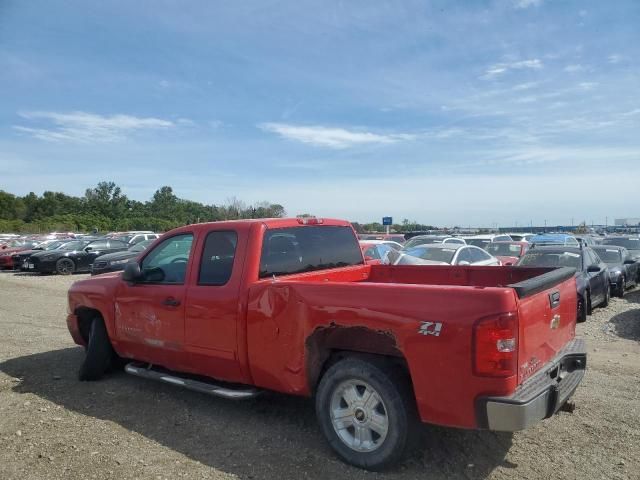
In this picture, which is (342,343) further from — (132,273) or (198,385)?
(132,273)

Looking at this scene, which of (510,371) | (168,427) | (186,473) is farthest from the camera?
(168,427)

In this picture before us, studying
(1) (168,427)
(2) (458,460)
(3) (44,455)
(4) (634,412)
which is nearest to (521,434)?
(2) (458,460)

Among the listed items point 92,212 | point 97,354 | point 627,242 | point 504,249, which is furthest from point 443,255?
point 92,212

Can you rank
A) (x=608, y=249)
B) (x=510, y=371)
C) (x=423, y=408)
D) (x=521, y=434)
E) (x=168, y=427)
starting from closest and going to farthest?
(x=510, y=371) < (x=423, y=408) < (x=521, y=434) < (x=168, y=427) < (x=608, y=249)

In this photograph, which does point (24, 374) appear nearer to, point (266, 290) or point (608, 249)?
point (266, 290)

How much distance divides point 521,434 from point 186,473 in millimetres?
2702

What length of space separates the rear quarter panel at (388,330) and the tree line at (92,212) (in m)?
61.1

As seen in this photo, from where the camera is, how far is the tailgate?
3.34 meters

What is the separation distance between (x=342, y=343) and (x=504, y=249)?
50.5 ft

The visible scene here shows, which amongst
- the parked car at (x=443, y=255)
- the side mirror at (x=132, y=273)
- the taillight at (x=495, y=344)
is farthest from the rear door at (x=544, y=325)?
the parked car at (x=443, y=255)

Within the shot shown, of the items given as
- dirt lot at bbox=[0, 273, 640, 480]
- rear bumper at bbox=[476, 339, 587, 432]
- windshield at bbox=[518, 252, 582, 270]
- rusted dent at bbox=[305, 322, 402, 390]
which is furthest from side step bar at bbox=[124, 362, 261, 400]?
A: windshield at bbox=[518, 252, 582, 270]

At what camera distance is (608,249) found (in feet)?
48.2

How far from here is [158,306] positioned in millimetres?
5137

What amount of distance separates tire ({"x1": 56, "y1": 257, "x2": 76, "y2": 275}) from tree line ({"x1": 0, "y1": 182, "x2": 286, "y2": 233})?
4215 cm
